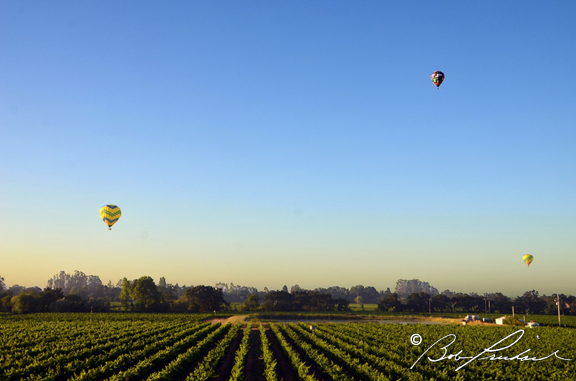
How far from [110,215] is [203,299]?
76.2 metres

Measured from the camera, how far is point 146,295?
397ft

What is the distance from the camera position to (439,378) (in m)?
25.6

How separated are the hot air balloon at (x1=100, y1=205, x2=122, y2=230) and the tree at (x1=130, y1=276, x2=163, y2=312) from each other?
222ft

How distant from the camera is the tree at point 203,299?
127m

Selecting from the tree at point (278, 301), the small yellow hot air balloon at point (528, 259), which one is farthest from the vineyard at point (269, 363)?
the tree at point (278, 301)

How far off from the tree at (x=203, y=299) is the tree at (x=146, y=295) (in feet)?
33.1

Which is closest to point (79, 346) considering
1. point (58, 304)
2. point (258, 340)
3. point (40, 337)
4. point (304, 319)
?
point (40, 337)

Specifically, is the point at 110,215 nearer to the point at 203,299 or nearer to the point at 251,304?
the point at 203,299

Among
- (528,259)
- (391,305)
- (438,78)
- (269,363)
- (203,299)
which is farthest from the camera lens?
(391,305)

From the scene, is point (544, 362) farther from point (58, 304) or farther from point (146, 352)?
point (58, 304)

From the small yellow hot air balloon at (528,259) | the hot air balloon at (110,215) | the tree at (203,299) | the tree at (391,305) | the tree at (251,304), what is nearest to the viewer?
the hot air balloon at (110,215)

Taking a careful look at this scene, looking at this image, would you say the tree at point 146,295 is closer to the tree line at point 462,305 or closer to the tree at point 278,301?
the tree at point 278,301

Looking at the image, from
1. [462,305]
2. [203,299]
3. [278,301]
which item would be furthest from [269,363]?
[462,305]

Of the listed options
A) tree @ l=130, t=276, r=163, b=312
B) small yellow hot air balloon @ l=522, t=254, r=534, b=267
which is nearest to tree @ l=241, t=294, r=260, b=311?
tree @ l=130, t=276, r=163, b=312
